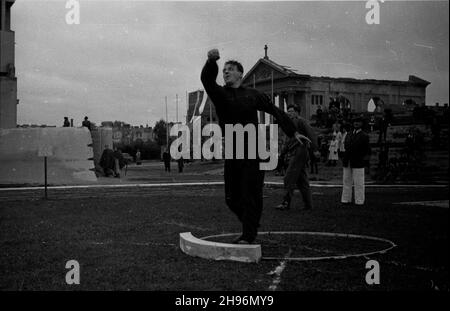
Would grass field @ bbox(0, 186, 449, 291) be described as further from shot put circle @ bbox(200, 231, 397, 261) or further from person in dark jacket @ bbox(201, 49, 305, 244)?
person in dark jacket @ bbox(201, 49, 305, 244)

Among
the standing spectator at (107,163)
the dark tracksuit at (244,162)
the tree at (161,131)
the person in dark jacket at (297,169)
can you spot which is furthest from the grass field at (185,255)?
the tree at (161,131)

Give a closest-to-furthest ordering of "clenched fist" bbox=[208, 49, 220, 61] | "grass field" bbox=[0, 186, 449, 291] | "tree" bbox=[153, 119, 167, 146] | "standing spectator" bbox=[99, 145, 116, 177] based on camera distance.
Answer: "grass field" bbox=[0, 186, 449, 291], "clenched fist" bbox=[208, 49, 220, 61], "standing spectator" bbox=[99, 145, 116, 177], "tree" bbox=[153, 119, 167, 146]

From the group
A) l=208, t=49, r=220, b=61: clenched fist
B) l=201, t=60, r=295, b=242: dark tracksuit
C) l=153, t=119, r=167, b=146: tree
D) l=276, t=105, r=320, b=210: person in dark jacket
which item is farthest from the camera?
l=153, t=119, r=167, b=146: tree

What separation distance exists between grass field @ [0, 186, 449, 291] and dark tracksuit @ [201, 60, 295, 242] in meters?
0.59

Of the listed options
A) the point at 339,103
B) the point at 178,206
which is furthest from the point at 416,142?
the point at 178,206

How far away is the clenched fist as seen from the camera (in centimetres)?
579

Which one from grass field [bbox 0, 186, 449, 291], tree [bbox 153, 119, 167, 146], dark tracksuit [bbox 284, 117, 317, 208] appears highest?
tree [bbox 153, 119, 167, 146]

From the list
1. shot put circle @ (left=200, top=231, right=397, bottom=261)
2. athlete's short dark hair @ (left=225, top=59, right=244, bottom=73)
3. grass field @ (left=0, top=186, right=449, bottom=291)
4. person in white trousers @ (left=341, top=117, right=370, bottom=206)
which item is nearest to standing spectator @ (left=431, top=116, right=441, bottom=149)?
person in white trousers @ (left=341, top=117, right=370, bottom=206)

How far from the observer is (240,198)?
21.4ft

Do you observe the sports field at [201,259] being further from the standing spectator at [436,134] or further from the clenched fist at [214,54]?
the standing spectator at [436,134]

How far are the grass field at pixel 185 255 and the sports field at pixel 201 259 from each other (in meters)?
0.01

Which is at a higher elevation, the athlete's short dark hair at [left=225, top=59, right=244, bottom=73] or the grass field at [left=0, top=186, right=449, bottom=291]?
the athlete's short dark hair at [left=225, top=59, right=244, bottom=73]
